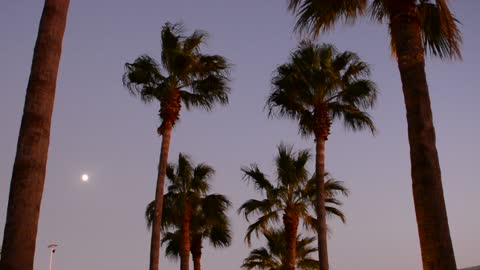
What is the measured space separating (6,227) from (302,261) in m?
24.1

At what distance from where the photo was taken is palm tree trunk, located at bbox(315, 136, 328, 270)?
19.0 metres

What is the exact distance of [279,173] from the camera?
77.9 feet

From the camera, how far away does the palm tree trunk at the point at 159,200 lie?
58.9 feet

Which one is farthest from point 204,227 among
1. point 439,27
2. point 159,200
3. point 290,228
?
point 439,27

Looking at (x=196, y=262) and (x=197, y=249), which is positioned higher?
(x=197, y=249)

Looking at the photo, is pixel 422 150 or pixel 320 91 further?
pixel 320 91

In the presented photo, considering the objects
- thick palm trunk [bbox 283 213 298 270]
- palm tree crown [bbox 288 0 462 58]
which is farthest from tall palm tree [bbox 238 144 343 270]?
palm tree crown [bbox 288 0 462 58]

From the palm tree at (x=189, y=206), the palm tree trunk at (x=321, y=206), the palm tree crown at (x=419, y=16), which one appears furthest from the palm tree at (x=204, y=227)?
the palm tree crown at (x=419, y=16)

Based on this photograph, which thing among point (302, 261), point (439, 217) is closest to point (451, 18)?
point (439, 217)

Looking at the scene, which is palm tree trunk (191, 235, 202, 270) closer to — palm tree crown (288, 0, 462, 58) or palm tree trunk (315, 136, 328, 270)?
palm tree trunk (315, 136, 328, 270)

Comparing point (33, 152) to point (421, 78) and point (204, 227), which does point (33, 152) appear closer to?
point (421, 78)

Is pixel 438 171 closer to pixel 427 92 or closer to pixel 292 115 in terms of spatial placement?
pixel 427 92

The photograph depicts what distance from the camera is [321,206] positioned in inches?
765

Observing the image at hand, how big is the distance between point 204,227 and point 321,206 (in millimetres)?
11540
